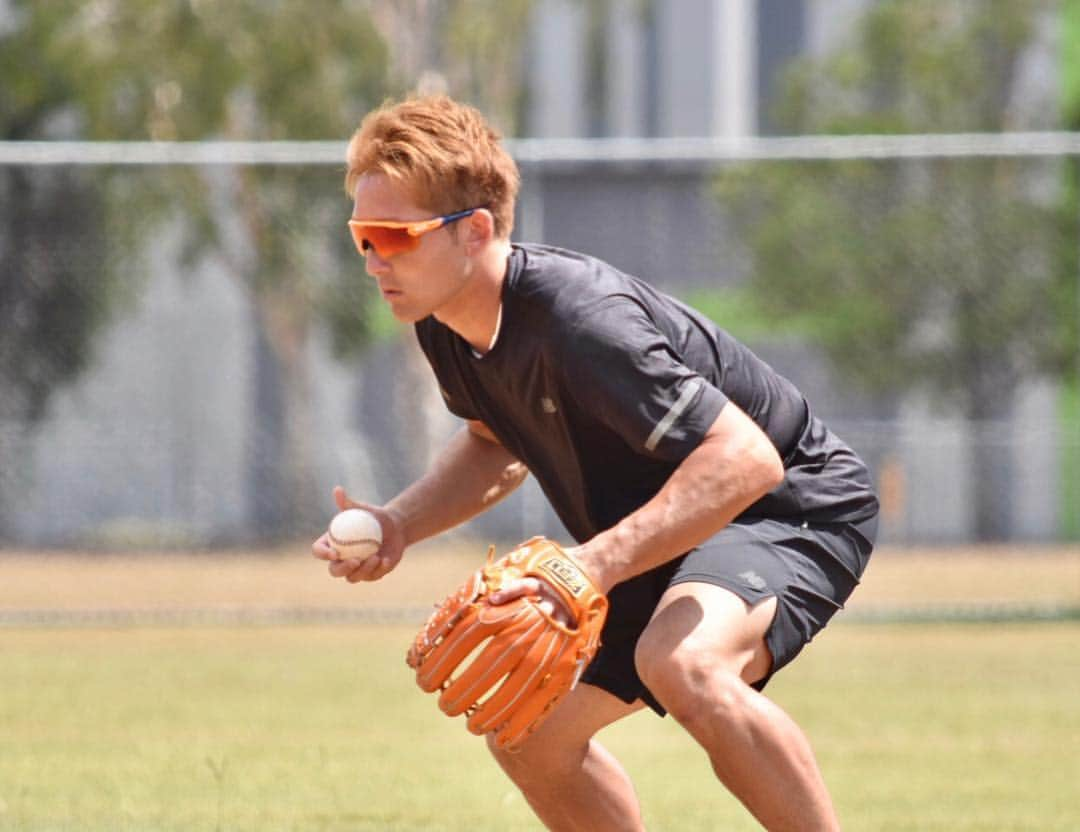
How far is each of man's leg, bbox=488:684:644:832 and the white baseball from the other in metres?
0.50

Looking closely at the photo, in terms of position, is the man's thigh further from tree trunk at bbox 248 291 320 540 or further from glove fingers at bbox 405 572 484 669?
tree trunk at bbox 248 291 320 540

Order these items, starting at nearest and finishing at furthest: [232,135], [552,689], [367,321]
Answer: [552,689] → [367,321] → [232,135]

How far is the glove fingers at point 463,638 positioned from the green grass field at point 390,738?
183cm

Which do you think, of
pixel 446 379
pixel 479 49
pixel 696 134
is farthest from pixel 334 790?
pixel 696 134

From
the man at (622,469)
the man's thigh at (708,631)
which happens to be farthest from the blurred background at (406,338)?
the man's thigh at (708,631)

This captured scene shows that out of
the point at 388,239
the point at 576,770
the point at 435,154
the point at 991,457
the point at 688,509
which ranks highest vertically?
the point at 435,154

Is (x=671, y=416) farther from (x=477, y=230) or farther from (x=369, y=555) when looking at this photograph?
(x=369, y=555)

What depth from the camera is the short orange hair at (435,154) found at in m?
4.00

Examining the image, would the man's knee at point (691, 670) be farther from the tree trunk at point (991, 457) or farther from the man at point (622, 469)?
the tree trunk at point (991, 457)

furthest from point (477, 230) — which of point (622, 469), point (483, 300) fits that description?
point (622, 469)

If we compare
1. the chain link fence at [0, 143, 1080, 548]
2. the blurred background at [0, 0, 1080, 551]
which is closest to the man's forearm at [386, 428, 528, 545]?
the blurred background at [0, 0, 1080, 551]

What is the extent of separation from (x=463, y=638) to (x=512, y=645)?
12cm

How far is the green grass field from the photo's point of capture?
6.10 meters

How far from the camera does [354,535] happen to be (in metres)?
4.40
